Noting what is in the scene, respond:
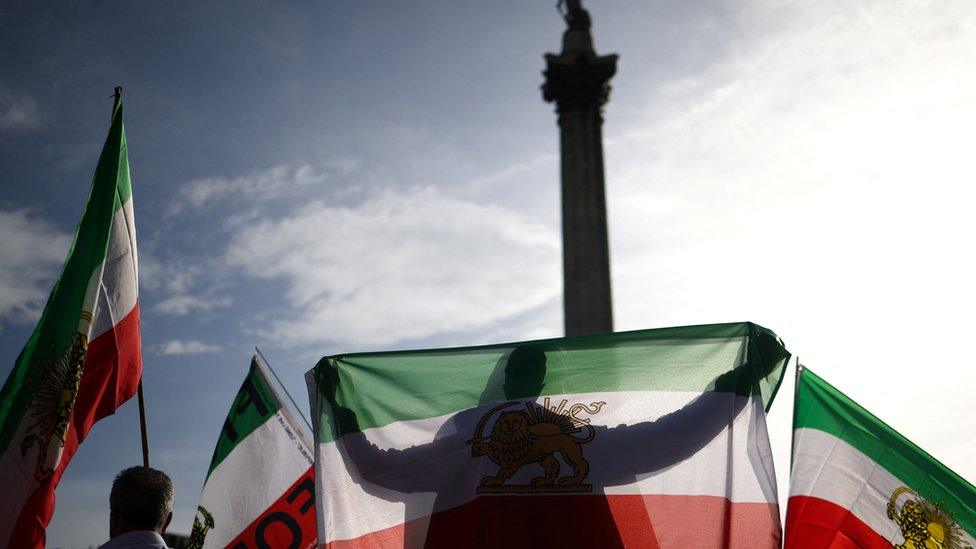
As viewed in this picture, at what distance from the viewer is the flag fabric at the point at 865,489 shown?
499cm

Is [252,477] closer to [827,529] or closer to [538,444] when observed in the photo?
[538,444]

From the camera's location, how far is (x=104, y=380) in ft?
15.4

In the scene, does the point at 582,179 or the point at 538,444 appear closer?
the point at 538,444

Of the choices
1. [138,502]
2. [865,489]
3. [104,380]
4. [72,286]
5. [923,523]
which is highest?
[72,286]

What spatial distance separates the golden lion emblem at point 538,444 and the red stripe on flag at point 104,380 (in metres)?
2.18

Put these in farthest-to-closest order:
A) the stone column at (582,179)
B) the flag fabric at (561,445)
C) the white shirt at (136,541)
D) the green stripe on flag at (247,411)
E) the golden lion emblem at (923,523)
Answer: the stone column at (582,179), the green stripe on flag at (247,411), the golden lion emblem at (923,523), the flag fabric at (561,445), the white shirt at (136,541)

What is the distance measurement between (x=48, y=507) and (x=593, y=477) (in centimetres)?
290

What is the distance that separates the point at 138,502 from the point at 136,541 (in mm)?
157

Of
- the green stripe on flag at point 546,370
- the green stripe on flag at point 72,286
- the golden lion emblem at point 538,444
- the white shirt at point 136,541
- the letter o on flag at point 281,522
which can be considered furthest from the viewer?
the letter o on flag at point 281,522

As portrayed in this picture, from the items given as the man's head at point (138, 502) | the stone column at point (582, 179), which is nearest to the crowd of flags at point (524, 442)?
the man's head at point (138, 502)

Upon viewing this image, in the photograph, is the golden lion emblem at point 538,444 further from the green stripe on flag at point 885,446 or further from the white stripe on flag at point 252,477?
the white stripe on flag at point 252,477

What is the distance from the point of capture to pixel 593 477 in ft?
14.9

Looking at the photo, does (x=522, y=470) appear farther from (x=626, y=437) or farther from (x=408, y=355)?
(x=408, y=355)

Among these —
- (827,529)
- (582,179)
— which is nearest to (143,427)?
(827,529)
